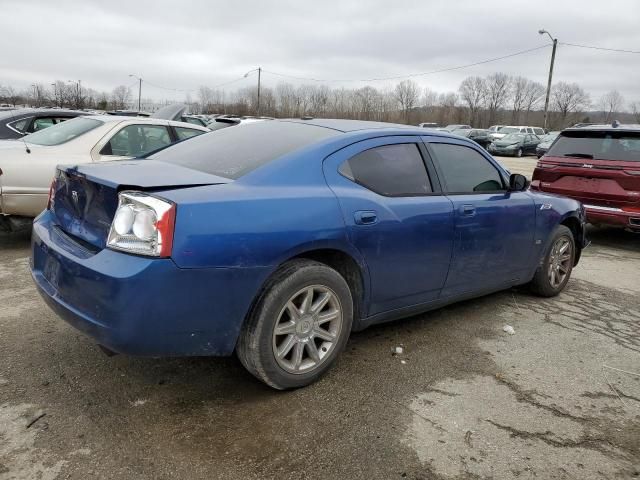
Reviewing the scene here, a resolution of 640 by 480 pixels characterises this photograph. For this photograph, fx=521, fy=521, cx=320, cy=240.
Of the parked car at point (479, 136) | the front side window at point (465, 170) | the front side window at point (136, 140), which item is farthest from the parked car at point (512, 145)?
the front side window at point (465, 170)

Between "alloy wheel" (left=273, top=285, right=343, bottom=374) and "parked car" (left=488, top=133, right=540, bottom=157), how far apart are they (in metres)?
29.1

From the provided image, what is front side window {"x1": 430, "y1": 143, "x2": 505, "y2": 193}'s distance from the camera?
382 centimetres

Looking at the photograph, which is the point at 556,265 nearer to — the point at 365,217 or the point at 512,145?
the point at 365,217

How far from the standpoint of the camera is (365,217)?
3.10 meters

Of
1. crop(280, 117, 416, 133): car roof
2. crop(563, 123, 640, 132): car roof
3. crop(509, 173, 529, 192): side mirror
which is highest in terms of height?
crop(563, 123, 640, 132): car roof

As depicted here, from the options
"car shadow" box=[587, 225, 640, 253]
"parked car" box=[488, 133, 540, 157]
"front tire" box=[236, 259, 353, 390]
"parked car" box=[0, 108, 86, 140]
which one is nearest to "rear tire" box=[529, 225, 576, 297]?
"front tire" box=[236, 259, 353, 390]

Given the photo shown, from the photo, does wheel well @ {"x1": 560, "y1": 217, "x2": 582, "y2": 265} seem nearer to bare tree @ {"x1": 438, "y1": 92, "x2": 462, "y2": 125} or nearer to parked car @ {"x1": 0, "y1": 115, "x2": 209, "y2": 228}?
parked car @ {"x1": 0, "y1": 115, "x2": 209, "y2": 228}

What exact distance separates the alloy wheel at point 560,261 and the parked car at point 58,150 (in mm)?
4781

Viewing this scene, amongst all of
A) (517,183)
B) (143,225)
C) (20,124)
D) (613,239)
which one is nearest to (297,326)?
(143,225)

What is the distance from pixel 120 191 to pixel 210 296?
678mm

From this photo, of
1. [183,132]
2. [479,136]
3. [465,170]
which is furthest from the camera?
[479,136]

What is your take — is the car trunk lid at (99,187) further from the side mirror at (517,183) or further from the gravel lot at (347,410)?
the side mirror at (517,183)

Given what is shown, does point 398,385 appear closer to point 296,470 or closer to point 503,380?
point 503,380

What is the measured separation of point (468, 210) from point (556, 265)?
171 centimetres
